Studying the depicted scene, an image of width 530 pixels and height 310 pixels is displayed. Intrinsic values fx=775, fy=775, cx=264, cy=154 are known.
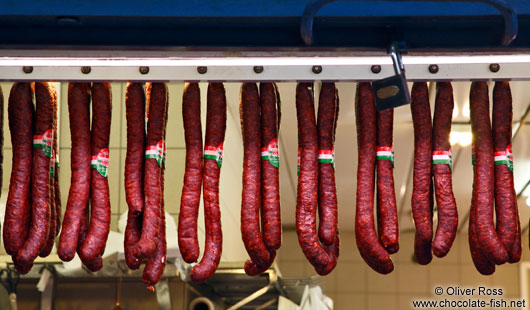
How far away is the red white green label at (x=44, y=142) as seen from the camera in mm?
3107

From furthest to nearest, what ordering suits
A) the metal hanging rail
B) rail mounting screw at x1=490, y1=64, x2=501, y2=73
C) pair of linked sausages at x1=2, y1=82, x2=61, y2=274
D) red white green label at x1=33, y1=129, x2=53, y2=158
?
red white green label at x1=33, y1=129, x2=53, y2=158, pair of linked sausages at x1=2, y1=82, x2=61, y2=274, rail mounting screw at x1=490, y1=64, x2=501, y2=73, the metal hanging rail

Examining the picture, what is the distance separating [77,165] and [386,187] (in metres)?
1.25

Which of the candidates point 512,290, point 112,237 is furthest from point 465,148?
point 512,290

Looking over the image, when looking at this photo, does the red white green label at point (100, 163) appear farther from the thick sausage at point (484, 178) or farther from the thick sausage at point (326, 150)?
the thick sausage at point (484, 178)

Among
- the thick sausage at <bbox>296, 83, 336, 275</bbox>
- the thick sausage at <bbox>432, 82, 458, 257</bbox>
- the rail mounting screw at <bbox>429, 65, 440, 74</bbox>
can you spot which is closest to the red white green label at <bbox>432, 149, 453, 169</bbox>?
the thick sausage at <bbox>432, 82, 458, 257</bbox>

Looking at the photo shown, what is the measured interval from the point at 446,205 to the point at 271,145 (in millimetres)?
739

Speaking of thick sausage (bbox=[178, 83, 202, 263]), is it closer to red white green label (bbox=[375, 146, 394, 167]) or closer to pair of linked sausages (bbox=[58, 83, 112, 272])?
pair of linked sausages (bbox=[58, 83, 112, 272])

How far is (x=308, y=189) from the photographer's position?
122 inches

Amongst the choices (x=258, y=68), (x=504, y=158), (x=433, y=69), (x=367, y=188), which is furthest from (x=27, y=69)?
(x=504, y=158)

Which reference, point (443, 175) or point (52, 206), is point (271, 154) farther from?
point (52, 206)

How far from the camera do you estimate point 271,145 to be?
317 cm

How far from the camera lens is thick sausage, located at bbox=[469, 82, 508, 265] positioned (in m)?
2.98

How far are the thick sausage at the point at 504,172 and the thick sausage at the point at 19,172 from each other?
186cm

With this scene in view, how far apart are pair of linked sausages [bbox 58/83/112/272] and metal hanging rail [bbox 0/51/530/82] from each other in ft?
0.70
